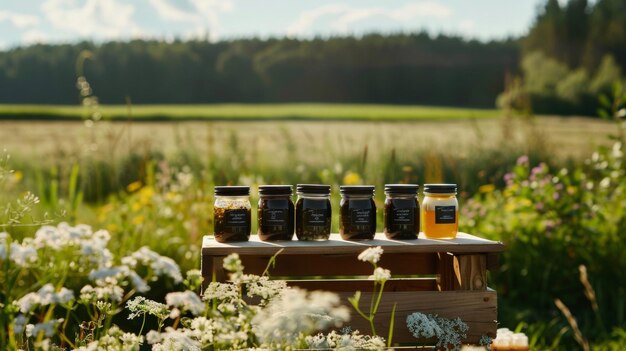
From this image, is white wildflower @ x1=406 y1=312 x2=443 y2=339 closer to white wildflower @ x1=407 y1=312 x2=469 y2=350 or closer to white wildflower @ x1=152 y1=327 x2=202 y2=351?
white wildflower @ x1=407 y1=312 x2=469 y2=350

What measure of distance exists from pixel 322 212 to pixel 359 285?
49 centimetres

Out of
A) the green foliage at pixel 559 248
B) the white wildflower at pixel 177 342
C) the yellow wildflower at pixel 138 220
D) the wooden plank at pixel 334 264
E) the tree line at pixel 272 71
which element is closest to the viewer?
the white wildflower at pixel 177 342

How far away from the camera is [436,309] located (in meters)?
2.65

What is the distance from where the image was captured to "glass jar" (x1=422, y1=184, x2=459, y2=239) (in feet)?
8.93

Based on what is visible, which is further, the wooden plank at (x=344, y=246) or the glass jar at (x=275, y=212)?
the glass jar at (x=275, y=212)

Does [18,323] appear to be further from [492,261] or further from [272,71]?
[272,71]

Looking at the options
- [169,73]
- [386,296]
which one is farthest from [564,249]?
[169,73]

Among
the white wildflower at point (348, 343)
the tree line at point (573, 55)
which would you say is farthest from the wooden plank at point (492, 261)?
Answer: the tree line at point (573, 55)

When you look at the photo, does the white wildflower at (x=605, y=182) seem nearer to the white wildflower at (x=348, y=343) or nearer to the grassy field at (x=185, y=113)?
the white wildflower at (x=348, y=343)

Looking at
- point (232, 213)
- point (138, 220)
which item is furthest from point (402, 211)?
point (138, 220)

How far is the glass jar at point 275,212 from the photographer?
2645 millimetres

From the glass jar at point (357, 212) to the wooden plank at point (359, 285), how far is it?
0.33 metres

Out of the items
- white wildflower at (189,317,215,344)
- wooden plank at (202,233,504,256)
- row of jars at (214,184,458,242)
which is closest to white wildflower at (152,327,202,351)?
white wildflower at (189,317,215,344)

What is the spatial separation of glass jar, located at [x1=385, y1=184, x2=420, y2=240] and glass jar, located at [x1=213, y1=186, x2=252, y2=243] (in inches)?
20.5
